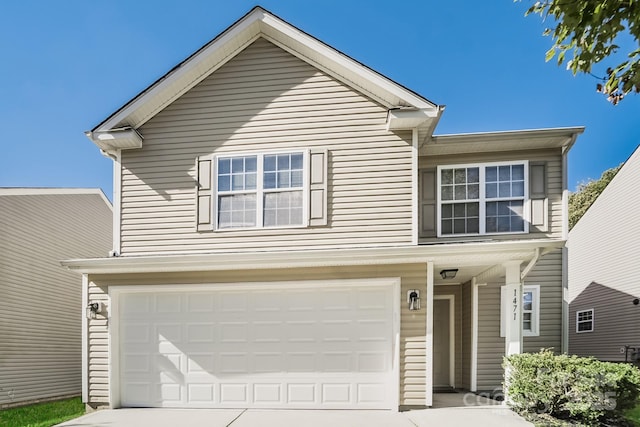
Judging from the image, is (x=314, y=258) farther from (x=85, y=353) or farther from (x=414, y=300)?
(x=85, y=353)

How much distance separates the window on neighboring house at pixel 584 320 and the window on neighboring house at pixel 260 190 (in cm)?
1244

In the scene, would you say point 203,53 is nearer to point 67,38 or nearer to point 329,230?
point 329,230

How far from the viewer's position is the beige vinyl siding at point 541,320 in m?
8.47

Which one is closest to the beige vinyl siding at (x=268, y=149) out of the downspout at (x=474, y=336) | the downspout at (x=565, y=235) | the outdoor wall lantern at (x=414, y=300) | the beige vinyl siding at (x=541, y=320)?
the outdoor wall lantern at (x=414, y=300)

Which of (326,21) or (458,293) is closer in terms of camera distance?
(458,293)

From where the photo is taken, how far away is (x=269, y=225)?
7.57m

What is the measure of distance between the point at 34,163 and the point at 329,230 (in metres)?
11.5

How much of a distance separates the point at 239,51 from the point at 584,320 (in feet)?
48.2

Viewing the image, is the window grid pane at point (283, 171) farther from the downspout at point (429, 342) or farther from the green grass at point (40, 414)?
the green grass at point (40, 414)

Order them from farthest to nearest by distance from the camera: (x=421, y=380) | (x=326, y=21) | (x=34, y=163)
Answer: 1. (x=34, y=163)
2. (x=326, y=21)
3. (x=421, y=380)

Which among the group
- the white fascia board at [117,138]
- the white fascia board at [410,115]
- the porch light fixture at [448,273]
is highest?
the white fascia board at [410,115]

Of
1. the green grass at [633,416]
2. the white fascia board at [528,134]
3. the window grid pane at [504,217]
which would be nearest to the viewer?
the green grass at [633,416]

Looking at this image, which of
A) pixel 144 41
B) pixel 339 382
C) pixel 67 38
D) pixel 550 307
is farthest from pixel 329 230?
pixel 67 38

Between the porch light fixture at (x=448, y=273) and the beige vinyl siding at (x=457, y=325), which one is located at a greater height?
the porch light fixture at (x=448, y=273)
